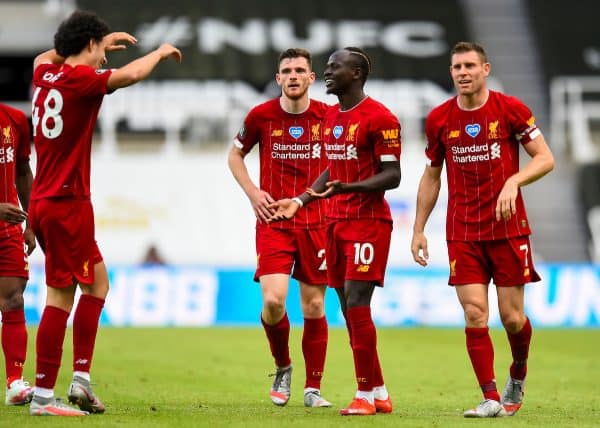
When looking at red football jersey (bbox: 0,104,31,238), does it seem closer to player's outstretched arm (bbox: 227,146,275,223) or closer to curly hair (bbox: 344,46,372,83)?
player's outstretched arm (bbox: 227,146,275,223)

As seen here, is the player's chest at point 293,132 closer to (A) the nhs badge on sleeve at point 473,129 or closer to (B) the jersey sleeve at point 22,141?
(A) the nhs badge on sleeve at point 473,129

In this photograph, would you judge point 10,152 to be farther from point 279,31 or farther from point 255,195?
point 279,31

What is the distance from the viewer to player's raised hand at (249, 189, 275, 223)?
864 centimetres

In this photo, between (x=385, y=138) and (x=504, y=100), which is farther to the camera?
(x=504, y=100)

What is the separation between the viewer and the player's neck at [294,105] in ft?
30.8

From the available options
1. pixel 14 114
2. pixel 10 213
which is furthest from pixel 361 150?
pixel 14 114

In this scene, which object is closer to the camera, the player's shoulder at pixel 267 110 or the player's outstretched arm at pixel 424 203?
the player's outstretched arm at pixel 424 203

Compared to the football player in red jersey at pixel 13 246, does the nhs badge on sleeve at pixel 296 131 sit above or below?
above

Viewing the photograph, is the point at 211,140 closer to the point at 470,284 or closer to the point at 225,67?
the point at 225,67

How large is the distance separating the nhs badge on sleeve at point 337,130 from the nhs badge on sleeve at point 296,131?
940 mm

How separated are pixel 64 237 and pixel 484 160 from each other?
2.85 m

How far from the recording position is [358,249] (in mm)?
8219

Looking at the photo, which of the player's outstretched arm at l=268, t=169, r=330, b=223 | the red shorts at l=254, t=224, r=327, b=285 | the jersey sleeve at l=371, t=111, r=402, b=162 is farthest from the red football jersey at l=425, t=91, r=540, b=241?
the red shorts at l=254, t=224, r=327, b=285

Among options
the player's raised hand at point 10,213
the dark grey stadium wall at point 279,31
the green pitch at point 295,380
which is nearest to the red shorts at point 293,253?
the green pitch at point 295,380
